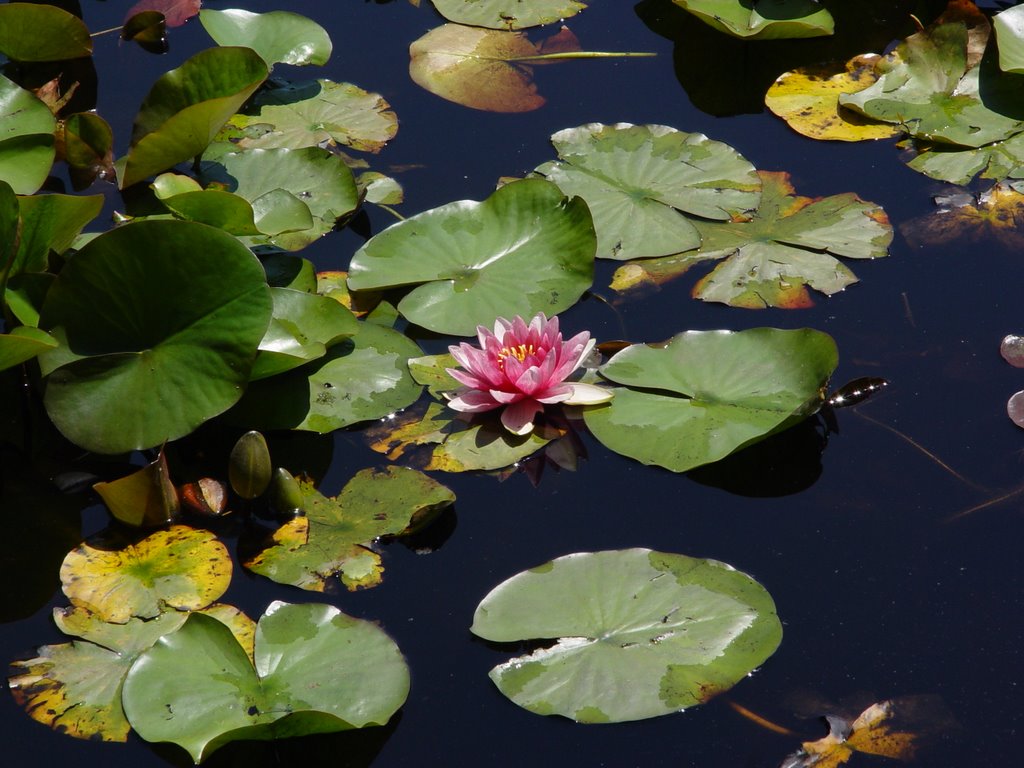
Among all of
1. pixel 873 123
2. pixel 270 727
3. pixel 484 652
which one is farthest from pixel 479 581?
pixel 873 123

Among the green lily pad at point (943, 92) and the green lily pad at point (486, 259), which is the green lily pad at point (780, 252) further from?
the green lily pad at point (943, 92)

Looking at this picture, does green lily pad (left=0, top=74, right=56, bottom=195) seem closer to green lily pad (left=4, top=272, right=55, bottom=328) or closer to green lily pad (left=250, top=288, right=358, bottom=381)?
green lily pad (left=4, top=272, right=55, bottom=328)

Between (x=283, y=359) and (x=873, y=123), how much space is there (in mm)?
2317

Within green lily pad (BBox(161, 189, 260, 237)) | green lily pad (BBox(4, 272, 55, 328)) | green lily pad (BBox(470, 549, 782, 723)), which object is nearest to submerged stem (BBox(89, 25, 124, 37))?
green lily pad (BBox(161, 189, 260, 237))

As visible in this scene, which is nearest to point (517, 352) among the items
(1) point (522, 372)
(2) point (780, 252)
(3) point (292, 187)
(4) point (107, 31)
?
(1) point (522, 372)

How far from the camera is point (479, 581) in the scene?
7.83ft

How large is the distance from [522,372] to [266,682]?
100 cm

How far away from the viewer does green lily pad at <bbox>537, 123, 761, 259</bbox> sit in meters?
3.29

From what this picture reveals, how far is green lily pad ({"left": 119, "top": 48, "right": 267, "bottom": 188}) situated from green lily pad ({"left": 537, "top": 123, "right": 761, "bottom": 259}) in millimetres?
998

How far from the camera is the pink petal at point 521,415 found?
2.73m

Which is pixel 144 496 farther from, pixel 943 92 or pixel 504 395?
pixel 943 92

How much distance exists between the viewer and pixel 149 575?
2408mm

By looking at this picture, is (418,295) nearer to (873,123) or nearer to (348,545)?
(348,545)

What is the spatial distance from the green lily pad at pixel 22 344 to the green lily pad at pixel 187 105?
3.00 ft
